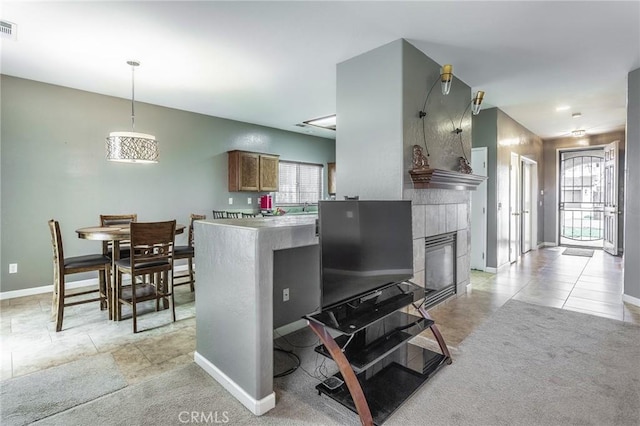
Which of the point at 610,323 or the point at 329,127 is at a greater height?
the point at 329,127

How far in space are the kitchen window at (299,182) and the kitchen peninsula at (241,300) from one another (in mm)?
4710

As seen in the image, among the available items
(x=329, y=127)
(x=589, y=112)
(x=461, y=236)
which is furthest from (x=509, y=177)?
(x=329, y=127)

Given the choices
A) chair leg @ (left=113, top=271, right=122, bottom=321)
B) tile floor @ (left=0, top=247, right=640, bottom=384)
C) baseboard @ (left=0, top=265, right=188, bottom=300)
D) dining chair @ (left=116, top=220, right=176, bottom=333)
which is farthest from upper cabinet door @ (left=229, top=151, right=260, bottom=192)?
chair leg @ (left=113, top=271, right=122, bottom=321)

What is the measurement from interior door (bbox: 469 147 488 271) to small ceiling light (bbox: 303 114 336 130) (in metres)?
2.44

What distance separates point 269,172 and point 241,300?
454cm

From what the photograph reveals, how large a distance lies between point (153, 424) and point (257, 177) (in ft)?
15.4

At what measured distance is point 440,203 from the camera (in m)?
3.61

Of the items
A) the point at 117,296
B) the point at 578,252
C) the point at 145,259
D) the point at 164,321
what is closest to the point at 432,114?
the point at 145,259

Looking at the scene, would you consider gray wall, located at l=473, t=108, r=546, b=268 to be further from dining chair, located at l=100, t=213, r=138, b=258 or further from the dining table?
dining chair, located at l=100, t=213, r=138, b=258

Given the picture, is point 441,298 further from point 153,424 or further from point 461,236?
point 153,424

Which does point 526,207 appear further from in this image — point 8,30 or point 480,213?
point 8,30

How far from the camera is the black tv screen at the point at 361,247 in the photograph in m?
1.79

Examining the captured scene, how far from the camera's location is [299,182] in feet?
24.2

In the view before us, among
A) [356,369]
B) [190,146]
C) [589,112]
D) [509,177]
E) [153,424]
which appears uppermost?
[589,112]
